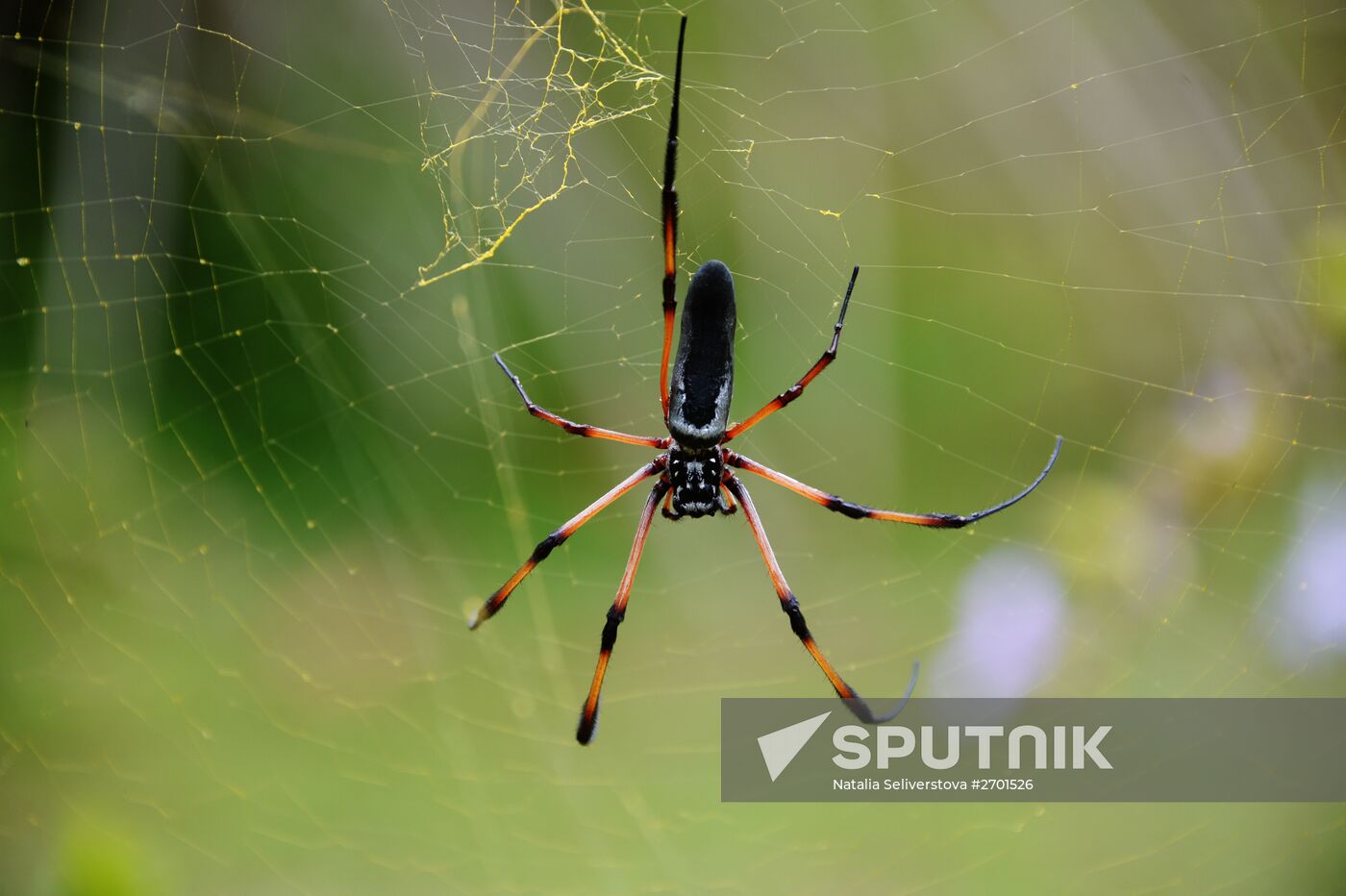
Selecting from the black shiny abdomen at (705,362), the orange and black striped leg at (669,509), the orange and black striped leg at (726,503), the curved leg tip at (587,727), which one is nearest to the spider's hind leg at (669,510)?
the orange and black striped leg at (669,509)

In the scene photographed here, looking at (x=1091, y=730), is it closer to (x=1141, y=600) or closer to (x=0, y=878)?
(x=1141, y=600)

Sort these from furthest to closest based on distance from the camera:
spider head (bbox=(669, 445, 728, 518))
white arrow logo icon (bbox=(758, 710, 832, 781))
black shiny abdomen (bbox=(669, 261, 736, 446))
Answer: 1. white arrow logo icon (bbox=(758, 710, 832, 781))
2. spider head (bbox=(669, 445, 728, 518))
3. black shiny abdomen (bbox=(669, 261, 736, 446))

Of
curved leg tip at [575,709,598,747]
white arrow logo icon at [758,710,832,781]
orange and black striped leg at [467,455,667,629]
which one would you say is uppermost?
orange and black striped leg at [467,455,667,629]

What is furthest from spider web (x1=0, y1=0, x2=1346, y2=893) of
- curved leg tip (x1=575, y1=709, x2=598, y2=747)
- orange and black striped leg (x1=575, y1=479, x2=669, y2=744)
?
curved leg tip (x1=575, y1=709, x2=598, y2=747)

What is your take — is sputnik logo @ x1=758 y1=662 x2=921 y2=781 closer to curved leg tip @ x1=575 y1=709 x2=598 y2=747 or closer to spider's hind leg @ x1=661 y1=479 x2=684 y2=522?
curved leg tip @ x1=575 y1=709 x2=598 y2=747

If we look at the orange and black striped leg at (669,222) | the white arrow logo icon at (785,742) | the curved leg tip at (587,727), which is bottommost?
the white arrow logo icon at (785,742)

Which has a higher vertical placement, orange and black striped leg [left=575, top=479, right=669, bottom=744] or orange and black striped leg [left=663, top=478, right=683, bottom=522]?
orange and black striped leg [left=663, top=478, right=683, bottom=522]

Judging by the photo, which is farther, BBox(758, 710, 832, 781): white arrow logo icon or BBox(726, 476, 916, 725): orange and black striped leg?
BBox(758, 710, 832, 781): white arrow logo icon

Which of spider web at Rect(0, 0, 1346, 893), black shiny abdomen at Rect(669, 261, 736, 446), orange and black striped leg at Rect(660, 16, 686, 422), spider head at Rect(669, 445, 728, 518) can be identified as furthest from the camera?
spider web at Rect(0, 0, 1346, 893)

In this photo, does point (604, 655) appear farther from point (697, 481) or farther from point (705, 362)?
point (705, 362)

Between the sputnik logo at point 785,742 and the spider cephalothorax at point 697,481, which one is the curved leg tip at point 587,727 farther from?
the sputnik logo at point 785,742
